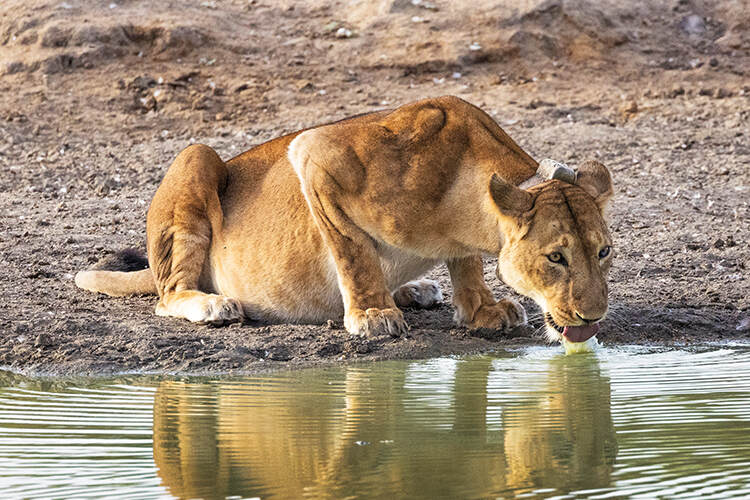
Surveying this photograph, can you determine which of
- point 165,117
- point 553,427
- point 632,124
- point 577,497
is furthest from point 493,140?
point 165,117

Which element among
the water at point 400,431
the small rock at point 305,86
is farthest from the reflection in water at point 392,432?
the small rock at point 305,86

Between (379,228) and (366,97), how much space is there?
6.14 meters

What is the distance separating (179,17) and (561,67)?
3.91m

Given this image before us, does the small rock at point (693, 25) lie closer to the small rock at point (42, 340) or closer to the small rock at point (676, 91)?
the small rock at point (676, 91)

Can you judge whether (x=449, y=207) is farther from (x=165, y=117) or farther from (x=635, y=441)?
(x=165, y=117)

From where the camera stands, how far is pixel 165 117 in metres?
12.2

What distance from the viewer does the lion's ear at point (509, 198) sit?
576 centimetres

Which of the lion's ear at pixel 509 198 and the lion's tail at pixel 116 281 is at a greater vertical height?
the lion's ear at pixel 509 198

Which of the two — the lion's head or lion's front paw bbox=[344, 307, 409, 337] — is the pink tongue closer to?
the lion's head

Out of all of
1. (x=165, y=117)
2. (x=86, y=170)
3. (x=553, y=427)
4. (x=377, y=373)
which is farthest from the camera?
(x=165, y=117)

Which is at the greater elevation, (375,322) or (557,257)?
(557,257)

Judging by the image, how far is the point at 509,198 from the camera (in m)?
5.79

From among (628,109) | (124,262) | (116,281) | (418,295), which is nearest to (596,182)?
(418,295)

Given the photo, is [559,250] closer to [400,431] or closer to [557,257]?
[557,257]
